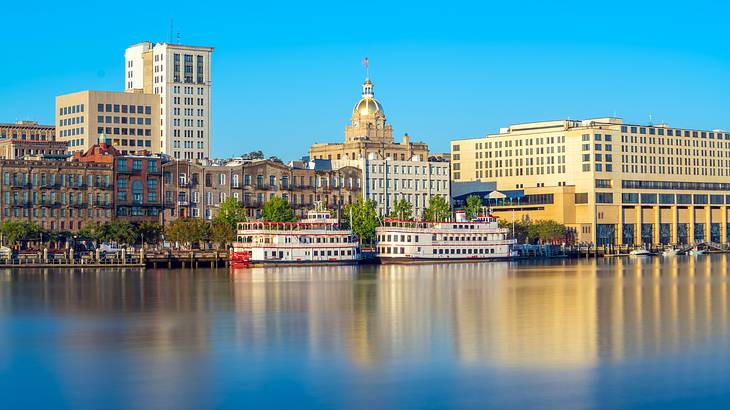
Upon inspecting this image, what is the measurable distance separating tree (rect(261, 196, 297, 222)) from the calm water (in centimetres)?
5505

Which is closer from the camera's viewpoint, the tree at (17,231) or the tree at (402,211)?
the tree at (17,231)

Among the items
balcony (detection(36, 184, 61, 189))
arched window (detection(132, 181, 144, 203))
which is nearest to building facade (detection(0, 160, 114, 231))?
balcony (detection(36, 184, 61, 189))

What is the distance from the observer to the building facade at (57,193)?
547 ft

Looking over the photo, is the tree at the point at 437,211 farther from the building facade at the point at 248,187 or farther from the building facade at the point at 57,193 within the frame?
the building facade at the point at 57,193

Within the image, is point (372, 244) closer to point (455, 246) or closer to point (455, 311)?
point (455, 246)

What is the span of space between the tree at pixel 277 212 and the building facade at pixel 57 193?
21218 mm

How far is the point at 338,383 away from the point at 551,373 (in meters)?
9.90

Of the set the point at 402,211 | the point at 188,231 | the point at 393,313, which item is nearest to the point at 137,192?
the point at 188,231

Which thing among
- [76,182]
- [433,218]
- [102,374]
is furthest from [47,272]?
[102,374]

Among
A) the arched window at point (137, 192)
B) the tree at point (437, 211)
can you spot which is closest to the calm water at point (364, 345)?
the arched window at point (137, 192)

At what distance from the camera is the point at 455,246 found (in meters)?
168

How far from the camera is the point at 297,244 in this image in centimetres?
15550

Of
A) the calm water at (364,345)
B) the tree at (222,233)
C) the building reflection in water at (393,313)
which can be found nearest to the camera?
the calm water at (364,345)

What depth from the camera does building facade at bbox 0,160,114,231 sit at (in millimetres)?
166875
